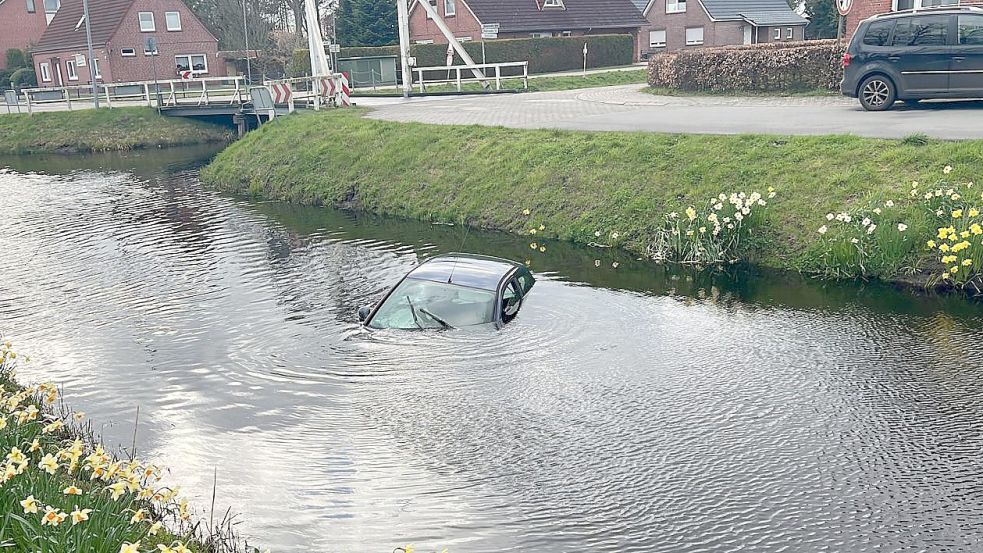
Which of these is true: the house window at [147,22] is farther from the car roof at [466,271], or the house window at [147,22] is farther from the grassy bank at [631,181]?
the car roof at [466,271]

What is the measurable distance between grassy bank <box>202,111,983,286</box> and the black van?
4.63m

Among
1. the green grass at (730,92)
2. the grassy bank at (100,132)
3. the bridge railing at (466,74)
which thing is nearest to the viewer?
the green grass at (730,92)

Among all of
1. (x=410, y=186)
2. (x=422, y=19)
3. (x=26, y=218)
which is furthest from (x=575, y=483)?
(x=422, y=19)

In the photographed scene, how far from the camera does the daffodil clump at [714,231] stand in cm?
1438

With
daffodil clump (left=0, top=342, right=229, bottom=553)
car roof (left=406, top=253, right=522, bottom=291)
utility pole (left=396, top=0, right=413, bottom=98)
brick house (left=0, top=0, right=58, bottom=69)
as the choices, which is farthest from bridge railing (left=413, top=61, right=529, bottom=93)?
brick house (left=0, top=0, right=58, bottom=69)

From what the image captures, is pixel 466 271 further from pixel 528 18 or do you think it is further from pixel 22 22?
pixel 22 22

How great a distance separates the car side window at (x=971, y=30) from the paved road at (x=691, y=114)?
132 centimetres

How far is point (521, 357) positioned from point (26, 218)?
617 inches

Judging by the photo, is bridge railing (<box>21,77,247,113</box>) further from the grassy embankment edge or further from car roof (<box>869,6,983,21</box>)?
the grassy embankment edge

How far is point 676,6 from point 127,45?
3665 cm

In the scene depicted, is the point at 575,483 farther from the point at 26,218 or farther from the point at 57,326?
the point at 26,218

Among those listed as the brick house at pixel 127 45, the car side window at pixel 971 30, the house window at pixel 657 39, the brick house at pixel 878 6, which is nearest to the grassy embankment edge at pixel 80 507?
the car side window at pixel 971 30

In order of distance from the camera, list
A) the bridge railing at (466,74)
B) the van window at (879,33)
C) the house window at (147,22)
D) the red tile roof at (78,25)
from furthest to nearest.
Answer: the house window at (147,22) < the red tile roof at (78,25) < the bridge railing at (466,74) < the van window at (879,33)

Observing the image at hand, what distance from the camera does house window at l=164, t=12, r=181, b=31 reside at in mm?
63219
